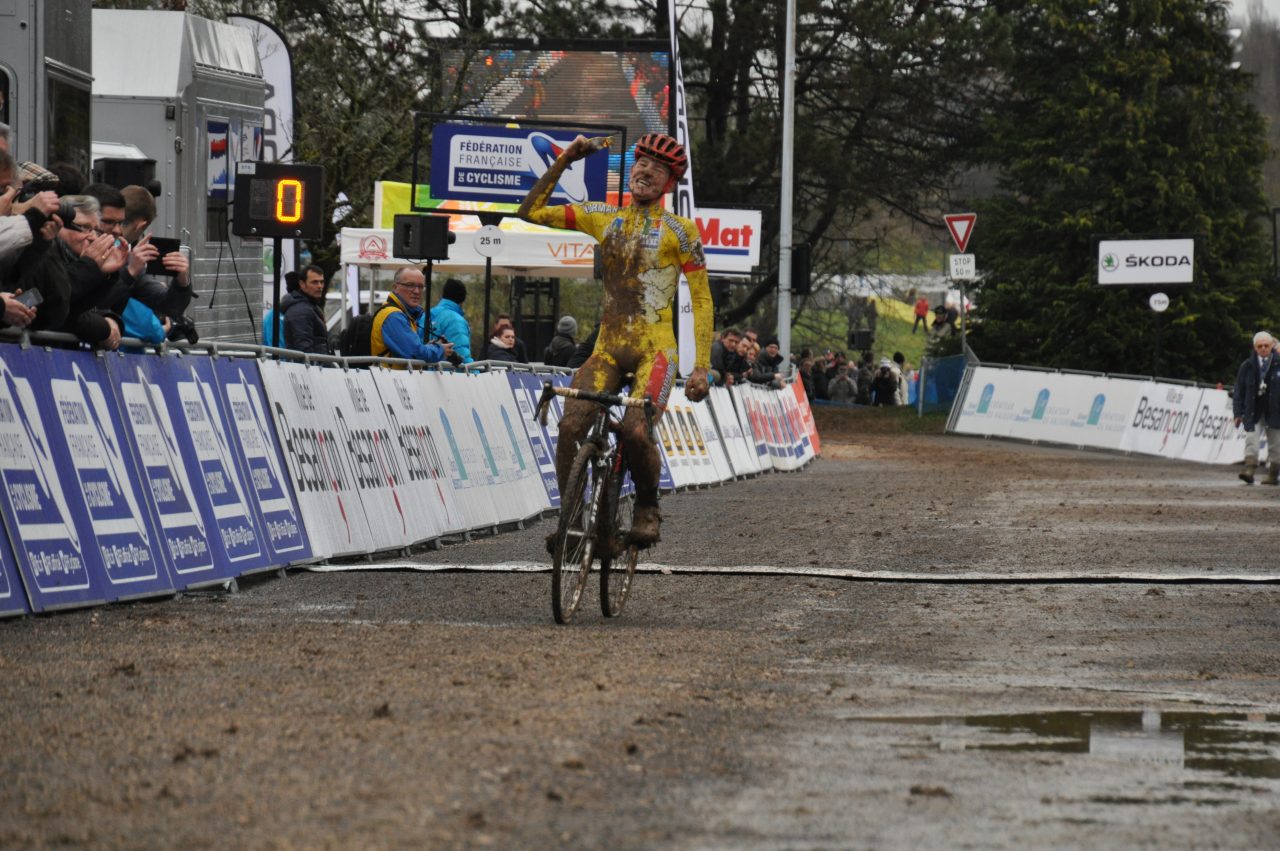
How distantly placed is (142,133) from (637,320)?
9.51 m

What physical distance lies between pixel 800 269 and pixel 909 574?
25774 millimetres

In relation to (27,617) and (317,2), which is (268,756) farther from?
(317,2)

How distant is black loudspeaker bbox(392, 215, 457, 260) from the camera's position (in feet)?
Result: 64.7

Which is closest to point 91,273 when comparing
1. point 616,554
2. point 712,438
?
point 616,554

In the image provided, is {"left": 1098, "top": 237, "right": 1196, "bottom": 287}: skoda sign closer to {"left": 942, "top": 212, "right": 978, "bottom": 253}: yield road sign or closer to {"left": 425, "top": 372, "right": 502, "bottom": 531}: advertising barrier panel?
{"left": 942, "top": 212, "right": 978, "bottom": 253}: yield road sign

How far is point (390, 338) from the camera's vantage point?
16.4 meters

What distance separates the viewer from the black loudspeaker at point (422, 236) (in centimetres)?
1973

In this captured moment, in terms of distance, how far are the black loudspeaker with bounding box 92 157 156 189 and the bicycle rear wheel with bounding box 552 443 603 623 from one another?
18.8ft

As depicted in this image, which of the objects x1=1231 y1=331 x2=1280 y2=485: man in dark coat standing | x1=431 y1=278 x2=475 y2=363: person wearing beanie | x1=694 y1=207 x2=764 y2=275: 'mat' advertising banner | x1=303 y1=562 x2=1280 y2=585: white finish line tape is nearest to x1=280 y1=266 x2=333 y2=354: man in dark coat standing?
x1=431 y1=278 x2=475 y2=363: person wearing beanie

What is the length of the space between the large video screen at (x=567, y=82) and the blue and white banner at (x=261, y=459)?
2629 cm

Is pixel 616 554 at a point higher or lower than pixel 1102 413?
higher

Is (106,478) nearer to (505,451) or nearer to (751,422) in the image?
(505,451)

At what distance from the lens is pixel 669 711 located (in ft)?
23.0

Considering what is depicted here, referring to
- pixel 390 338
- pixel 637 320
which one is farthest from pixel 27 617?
pixel 390 338
